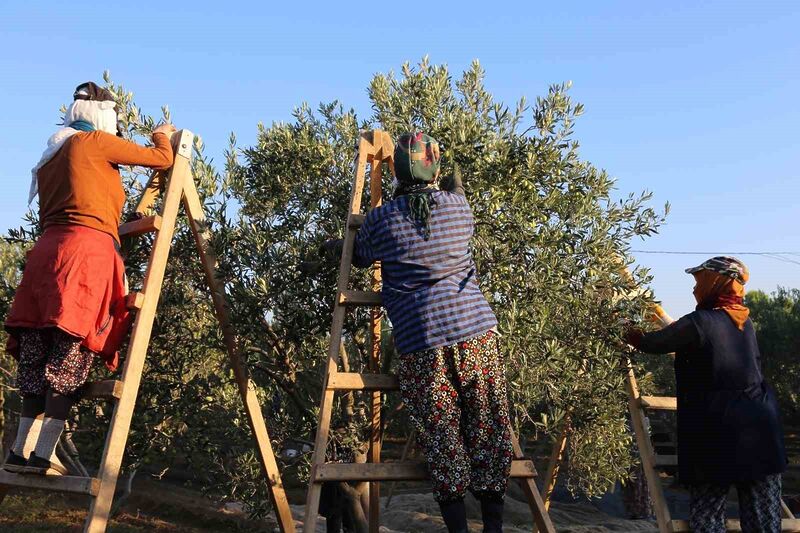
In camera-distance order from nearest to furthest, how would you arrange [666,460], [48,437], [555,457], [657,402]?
[48,437], [666,460], [657,402], [555,457]

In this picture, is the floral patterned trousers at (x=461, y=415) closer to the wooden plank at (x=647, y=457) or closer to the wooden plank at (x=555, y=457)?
the wooden plank at (x=647, y=457)

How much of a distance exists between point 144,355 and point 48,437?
2.32 feet

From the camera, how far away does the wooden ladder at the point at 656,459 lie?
580 centimetres

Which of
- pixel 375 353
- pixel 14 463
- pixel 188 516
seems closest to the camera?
pixel 14 463

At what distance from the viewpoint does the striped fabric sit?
4.68 metres

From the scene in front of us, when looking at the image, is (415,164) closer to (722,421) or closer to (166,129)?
(166,129)

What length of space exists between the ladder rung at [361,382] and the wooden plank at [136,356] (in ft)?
3.88

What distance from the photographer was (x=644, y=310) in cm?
654

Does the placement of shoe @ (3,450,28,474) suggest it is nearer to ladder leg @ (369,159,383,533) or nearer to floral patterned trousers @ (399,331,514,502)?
floral patterned trousers @ (399,331,514,502)

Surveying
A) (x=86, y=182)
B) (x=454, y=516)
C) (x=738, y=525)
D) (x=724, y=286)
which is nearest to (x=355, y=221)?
(x=86, y=182)

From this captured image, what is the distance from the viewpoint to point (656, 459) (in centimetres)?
604

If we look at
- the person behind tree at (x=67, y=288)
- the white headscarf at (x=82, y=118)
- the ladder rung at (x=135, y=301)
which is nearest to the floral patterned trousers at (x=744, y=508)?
the ladder rung at (x=135, y=301)

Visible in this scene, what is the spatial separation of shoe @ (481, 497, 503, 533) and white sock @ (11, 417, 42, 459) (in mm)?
2681

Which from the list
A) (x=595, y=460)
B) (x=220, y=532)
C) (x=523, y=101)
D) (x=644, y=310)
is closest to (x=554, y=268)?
(x=644, y=310)
